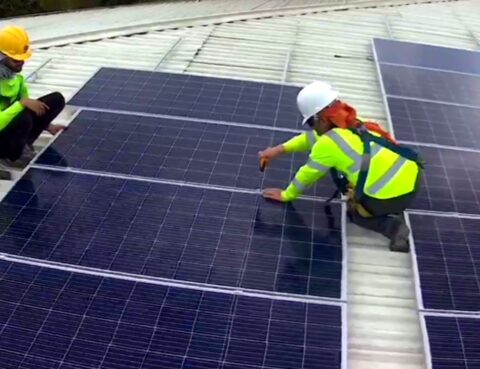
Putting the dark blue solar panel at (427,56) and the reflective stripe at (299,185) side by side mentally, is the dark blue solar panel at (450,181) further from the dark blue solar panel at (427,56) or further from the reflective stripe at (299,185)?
the dark blue solar panel at (427,56)

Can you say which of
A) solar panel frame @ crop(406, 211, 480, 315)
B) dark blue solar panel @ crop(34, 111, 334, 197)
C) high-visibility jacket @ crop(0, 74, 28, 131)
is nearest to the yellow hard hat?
high-visibility jacket @ crop(0, 74, 28, 131)

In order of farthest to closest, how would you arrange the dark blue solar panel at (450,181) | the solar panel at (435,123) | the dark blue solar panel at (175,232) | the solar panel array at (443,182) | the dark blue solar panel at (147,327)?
the solar panel at (435,123), the dark blue solar panel at (450,181), the dark blue solar panel at (175,232), the solar panel array at (443,182), the dark blue solar panel at (147,327)

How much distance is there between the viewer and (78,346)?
5.45 metres

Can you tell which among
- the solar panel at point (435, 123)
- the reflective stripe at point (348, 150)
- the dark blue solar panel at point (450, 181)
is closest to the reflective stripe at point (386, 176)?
the reflective stripe at point (348, 150)

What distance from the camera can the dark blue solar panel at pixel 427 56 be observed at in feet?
39.0

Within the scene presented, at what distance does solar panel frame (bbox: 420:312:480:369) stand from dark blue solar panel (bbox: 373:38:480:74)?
691cm

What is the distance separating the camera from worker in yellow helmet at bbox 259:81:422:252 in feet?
22.5

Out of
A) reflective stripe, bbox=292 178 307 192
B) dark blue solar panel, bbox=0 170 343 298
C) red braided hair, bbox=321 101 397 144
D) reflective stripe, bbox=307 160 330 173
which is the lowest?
dark blue solar panel, bbox=0 170 343 298

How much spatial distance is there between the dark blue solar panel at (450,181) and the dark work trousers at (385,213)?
0.60 m

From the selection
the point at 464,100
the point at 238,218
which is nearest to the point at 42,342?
the point at 238,218

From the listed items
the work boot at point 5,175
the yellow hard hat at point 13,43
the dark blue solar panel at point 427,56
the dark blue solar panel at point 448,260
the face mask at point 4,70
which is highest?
the yellow hard hat at point 13,43

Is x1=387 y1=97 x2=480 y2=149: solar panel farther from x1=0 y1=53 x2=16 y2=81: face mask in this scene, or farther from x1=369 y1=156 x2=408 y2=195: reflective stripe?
x1=0 y1=53 x2=16 y2=81: face mask

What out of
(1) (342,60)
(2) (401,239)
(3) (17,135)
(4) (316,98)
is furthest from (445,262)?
(1) (342,60)

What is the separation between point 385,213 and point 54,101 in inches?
192
